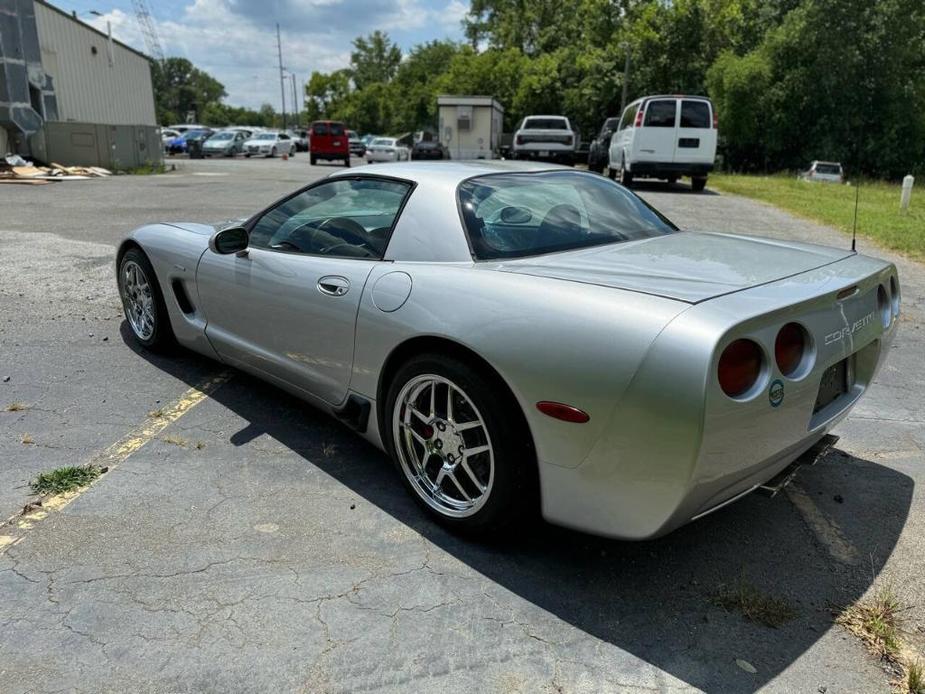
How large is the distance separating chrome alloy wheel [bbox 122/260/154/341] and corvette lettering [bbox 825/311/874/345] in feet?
12.7

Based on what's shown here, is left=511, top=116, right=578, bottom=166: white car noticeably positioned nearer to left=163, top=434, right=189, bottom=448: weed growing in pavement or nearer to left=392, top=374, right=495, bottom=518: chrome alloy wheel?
left=163, top=434, right=189, bottom=448: weed growing in pavement

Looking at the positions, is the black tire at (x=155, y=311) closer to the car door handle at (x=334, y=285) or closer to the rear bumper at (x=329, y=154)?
the car door handle at (x=334, y=285)

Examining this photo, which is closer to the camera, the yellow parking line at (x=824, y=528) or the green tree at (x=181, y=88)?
the yellow parking line at (x=824, y=528)

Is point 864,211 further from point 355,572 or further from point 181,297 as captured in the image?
point 355,572

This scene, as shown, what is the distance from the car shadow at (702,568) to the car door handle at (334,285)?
850 millimetres

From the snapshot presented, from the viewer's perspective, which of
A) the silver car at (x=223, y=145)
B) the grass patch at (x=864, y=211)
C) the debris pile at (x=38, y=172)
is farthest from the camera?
the silver car at (x=223, y=145)

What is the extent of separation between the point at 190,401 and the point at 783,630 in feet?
10.6

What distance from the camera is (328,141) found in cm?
3017

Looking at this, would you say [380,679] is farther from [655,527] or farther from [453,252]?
[453,252]

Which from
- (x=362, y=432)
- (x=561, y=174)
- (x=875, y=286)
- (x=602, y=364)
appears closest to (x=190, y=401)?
(x=362, y=432)

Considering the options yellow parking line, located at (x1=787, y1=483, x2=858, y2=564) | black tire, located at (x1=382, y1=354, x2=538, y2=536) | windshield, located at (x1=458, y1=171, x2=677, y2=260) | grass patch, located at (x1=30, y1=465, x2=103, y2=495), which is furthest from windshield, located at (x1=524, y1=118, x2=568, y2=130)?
black tire, located at (x1=382, y1=354, x2=538, y2=536)

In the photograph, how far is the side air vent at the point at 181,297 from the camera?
4242mm

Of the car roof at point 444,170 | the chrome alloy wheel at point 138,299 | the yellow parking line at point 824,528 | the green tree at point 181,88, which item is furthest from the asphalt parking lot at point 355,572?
the green tree at point 181,88

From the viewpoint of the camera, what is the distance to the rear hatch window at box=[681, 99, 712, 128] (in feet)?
54.6
